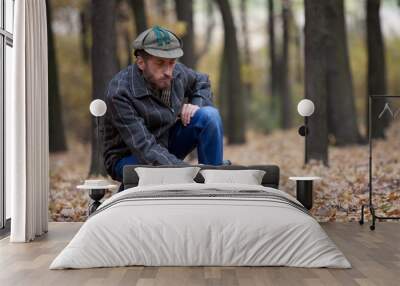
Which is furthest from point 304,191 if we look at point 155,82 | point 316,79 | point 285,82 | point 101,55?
point 285,82

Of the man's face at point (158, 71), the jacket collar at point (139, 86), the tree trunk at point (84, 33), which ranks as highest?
the tree trunk at point (84, 33)

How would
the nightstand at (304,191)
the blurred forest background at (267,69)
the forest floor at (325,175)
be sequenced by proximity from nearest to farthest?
the nightstand at (304,191) < the forest floor at (325,175) < the blurred forest background at (267,69)

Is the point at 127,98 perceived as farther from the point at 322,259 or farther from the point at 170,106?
the point at 322,259

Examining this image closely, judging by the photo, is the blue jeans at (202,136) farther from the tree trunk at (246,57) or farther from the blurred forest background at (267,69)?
the tree trunk at (246,57)

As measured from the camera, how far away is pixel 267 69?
30.4 feet

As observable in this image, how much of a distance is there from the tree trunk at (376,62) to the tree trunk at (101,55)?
9.85 ft

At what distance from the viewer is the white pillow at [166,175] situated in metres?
5.19

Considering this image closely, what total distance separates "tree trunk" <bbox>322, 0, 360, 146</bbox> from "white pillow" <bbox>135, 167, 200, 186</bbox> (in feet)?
9.92

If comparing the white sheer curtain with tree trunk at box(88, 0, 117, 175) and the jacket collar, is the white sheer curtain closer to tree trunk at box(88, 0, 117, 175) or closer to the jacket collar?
the jacket collar

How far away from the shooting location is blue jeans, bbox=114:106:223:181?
5.11m

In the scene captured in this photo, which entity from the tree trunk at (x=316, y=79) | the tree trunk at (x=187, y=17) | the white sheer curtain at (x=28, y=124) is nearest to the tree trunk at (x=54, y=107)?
the tree trunk at (x=187, y=17)

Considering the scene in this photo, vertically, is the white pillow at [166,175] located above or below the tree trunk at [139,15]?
below

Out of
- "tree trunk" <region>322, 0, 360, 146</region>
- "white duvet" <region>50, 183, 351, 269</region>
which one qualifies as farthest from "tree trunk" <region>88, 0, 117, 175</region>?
"white duvet" <region>50, 183, 351, 269</region>

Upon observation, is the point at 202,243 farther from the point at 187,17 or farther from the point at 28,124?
the point at 187,17
